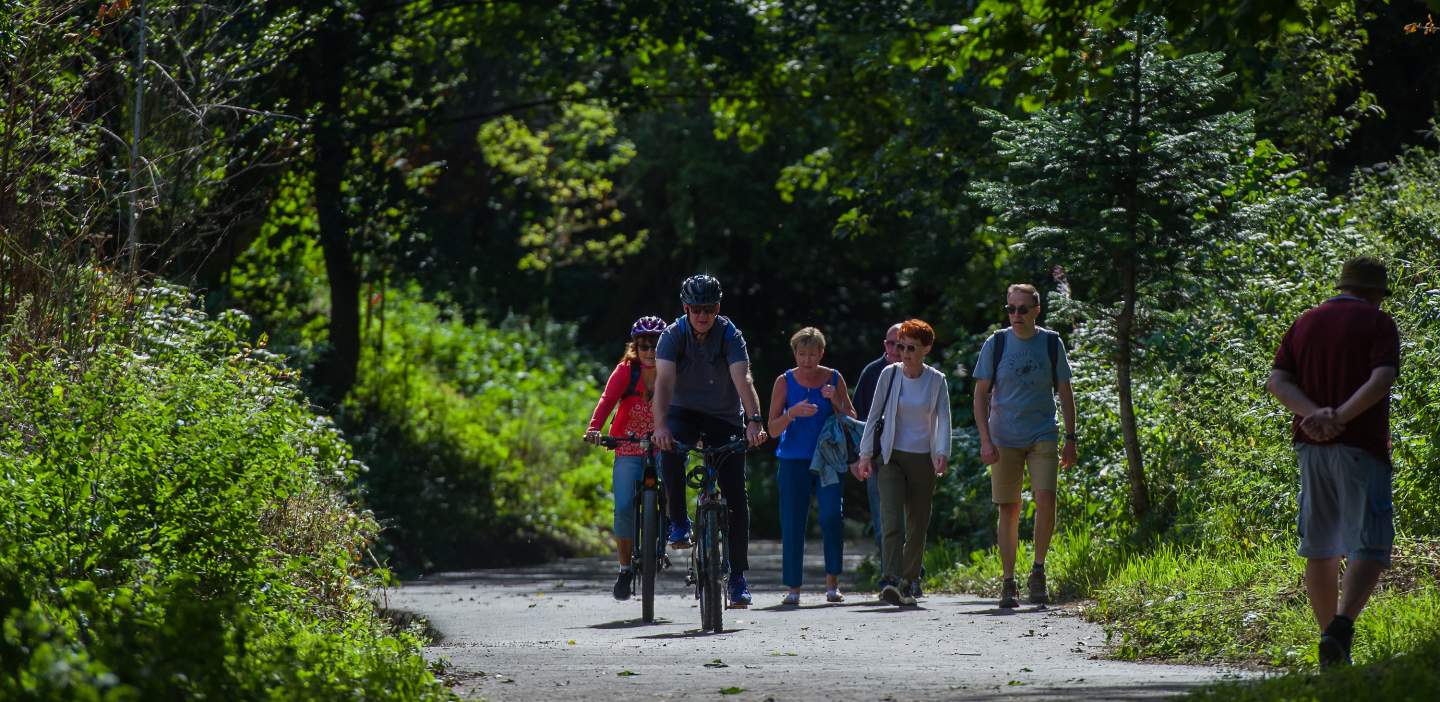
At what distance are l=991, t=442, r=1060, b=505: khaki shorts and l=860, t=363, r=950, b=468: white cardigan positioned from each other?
48 centimetres

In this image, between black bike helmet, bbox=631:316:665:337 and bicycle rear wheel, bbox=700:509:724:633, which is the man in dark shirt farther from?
bicycle rear wheel, bbox=700:509:724:633

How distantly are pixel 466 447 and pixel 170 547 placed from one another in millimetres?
15727

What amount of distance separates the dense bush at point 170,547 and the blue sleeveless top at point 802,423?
3381 millimetres

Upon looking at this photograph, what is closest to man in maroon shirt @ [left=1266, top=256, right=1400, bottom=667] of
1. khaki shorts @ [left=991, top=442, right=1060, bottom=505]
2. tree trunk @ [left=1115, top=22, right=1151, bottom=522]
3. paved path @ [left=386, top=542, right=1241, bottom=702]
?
paved path @ [left=386, top=542, right=1241, bottom=702]

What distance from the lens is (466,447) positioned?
78.1ft

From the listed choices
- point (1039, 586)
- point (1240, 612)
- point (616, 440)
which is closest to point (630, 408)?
point (616, 440)

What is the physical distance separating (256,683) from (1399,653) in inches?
180

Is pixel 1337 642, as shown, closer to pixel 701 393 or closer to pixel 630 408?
pixel 701 393

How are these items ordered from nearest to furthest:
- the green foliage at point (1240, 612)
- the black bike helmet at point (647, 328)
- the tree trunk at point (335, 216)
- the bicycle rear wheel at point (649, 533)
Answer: the green foliage at point (1240, 612) → the bicycle rear wheel at point (649, 533) → the black bike helmet at point (647, 328) → the tree trunk at point (335, 216)

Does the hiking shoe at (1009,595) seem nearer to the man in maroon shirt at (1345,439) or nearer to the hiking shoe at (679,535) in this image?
the hiking shoe at (679,535)

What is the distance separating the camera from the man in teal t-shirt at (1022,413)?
12.6 m

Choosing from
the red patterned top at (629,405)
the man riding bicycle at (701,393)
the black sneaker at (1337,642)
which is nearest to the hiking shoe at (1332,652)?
the black sneaker at (1337,642)

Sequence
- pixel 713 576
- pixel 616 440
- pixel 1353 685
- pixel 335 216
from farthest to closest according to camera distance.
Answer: pixel 335 216 → pixel 616 440 → pixel 713 576 → pixel 1353 685

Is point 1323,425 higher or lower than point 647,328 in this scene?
lower
